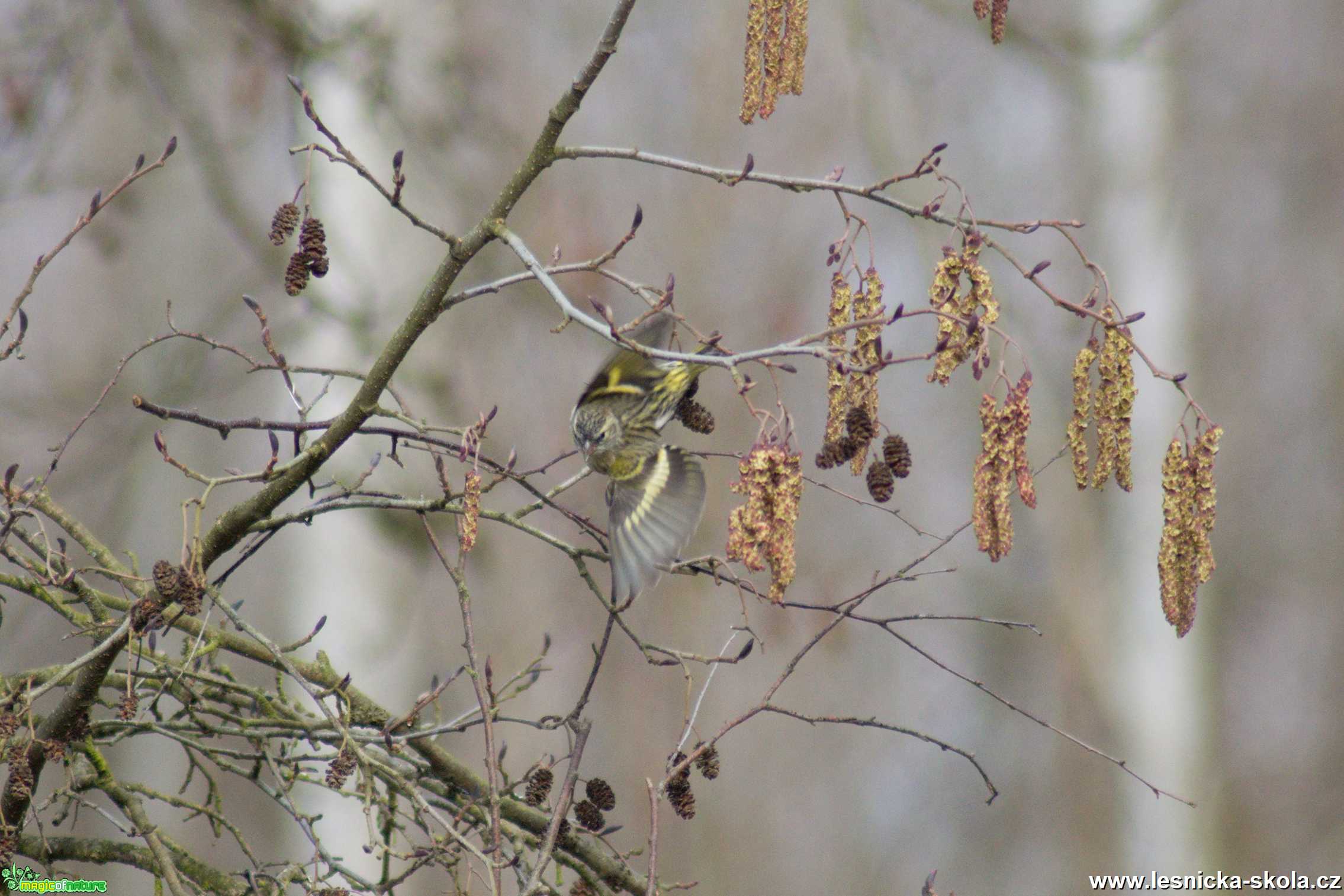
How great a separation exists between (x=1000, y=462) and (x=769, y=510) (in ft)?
1.11

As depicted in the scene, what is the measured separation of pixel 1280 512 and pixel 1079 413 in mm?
6545

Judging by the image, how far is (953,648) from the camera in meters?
8.34

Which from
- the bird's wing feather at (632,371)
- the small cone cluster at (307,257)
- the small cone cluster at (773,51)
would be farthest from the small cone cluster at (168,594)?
the bird's wing feather at (632,371)

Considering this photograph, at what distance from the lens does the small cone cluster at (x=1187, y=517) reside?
1740 millimetres

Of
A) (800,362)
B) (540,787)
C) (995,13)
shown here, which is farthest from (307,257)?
(800,362)

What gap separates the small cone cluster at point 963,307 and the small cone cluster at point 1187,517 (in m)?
0.32

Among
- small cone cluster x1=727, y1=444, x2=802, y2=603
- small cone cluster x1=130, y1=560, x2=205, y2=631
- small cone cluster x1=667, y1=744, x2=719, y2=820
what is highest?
small cone cluster x1=727, y1=444, x2=802, y2=603

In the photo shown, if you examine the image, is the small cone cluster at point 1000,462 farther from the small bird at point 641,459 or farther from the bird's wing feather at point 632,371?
the bird's wing feather at point 632,371

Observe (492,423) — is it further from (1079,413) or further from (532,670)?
(1079,413)

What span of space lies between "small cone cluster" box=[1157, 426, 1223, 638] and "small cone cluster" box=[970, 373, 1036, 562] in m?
0.22

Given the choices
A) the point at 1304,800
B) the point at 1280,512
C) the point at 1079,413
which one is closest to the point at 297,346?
the point at 1079,413

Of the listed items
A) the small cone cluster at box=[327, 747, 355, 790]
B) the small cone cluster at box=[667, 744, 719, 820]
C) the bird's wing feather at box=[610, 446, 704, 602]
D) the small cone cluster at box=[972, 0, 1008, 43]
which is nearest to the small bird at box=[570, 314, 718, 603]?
the bird's wing feather at box=[610, 446, 704, 602]

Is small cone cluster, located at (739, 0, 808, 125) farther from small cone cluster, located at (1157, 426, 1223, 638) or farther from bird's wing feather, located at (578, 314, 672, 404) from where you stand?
bird's wing feather, located at (578, 314, 672, 404)

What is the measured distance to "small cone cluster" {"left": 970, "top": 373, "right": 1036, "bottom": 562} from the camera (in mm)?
1677
